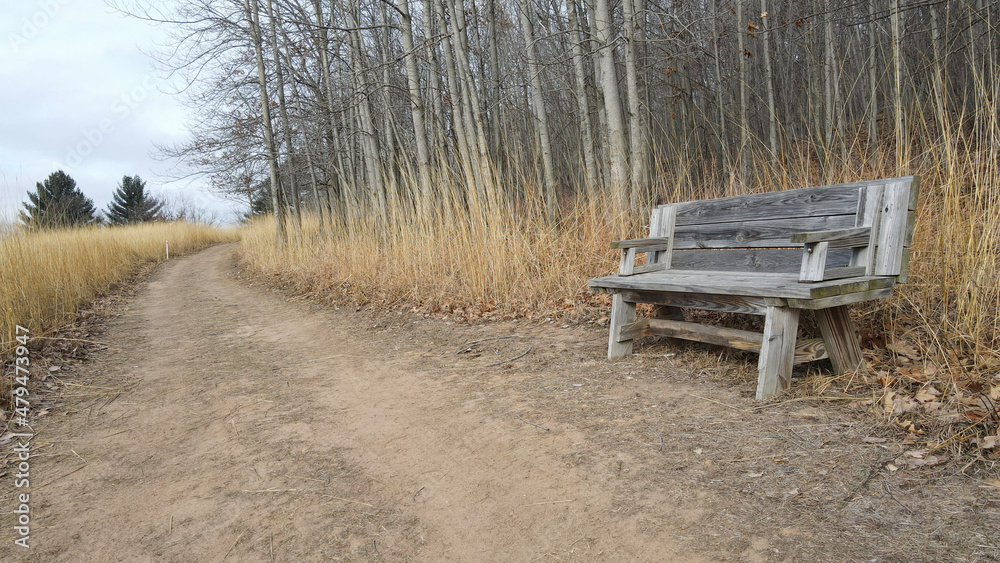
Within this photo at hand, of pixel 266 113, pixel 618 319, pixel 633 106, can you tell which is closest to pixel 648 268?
pixel 618 319

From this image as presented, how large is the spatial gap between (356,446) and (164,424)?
1211mm

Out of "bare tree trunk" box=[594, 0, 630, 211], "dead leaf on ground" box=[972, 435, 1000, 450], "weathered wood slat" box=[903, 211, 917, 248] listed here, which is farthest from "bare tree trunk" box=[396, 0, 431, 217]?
"dead leaf on ground" box=[972, 435, 1000, 450]

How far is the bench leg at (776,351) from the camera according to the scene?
8.27 feet

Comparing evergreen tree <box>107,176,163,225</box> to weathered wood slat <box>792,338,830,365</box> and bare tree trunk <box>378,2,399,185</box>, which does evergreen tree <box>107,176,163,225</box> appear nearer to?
bare tree trunk <box>378,2,399,185</box>

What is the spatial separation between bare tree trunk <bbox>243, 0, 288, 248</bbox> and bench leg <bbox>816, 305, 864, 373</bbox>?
11.5 m

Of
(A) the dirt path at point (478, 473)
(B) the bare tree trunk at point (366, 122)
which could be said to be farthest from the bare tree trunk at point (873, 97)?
(B) the bare tree trunk at point (366, 122)

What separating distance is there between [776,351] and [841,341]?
15.4 inches

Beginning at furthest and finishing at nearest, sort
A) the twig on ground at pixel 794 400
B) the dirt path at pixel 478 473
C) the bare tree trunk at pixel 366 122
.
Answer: the bare tree trunk at pixel 366 122, the twig on ground at pixel 794 400, the dirt path at pixel 478 473

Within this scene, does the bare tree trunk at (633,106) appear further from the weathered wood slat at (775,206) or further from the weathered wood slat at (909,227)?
the weathered wood slat at (909,227)

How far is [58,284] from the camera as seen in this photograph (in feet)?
18.4

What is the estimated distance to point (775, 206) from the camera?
3082mm

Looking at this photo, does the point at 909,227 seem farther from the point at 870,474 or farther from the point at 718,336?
the point at 870,474

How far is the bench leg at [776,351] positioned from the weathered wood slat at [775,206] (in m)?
0.66

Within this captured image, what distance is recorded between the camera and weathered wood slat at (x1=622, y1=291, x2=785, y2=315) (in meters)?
2.62
